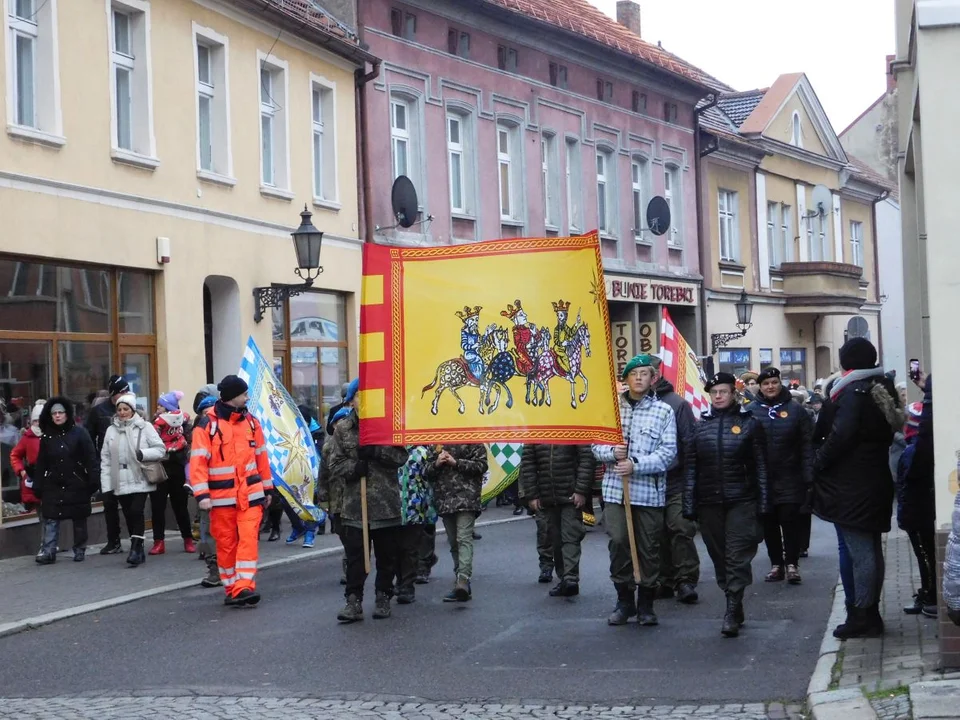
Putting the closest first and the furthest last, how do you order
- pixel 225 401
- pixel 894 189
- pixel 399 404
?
pixel 399 404
pixel 225 401
pixel 894 189

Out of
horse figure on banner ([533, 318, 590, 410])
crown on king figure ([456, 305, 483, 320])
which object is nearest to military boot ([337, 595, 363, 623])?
horse figure on banner ([533, 318, 590, 410])

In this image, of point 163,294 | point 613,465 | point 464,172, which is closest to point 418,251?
point 613,465

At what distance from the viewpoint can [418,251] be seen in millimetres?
10445

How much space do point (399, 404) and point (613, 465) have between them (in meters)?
1.45

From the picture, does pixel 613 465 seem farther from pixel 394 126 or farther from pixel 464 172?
pixel 464 172

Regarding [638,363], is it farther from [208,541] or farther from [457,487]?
[208,541]

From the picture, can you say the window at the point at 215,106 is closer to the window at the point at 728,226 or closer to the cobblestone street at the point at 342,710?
the cobblestone street at the point at 342,710

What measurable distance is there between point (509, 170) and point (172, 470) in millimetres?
14125

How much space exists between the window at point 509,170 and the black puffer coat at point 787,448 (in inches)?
625

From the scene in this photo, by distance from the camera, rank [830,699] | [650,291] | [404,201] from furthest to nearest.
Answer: [650,291] → [404,201] → [830,699]

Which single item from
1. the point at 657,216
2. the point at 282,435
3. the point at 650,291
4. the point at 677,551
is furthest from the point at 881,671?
the point at 657,216

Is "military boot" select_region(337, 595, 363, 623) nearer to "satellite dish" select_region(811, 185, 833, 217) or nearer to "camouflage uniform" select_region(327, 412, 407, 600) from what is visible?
"camouflage uniform" select_region(327, 412, 407, 600)

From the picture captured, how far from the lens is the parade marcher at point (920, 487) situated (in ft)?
32.0

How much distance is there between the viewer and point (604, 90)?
107ft
